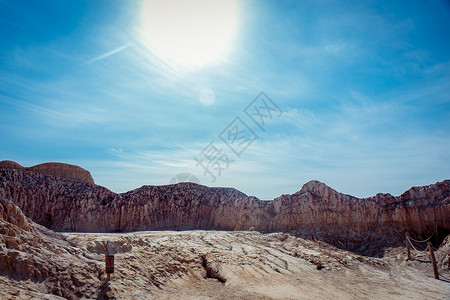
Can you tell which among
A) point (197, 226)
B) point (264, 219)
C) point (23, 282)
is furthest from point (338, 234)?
point (23, 282)

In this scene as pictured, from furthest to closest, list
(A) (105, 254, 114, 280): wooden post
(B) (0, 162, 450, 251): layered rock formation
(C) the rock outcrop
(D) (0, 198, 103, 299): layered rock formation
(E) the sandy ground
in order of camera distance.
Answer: (C) the rock outcrop < (B) (0, 162, 450, 251): layered rock formation < (E) the sandy ground < (A) (105, 254, 114, 280): wooden post < (D) (0, 198, 103, 299): layered rock formation

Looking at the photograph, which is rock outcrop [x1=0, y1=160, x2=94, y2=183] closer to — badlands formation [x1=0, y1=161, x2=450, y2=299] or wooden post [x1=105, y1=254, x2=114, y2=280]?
badlands formation [x1=0, y1=161, x2=450, y2=299]

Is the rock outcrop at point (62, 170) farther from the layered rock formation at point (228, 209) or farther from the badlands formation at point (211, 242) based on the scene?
the layered rock formation at point (228, 209)

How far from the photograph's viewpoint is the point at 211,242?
640 inches

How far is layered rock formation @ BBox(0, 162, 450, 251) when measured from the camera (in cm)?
1883

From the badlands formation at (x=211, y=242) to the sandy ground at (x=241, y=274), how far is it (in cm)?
5

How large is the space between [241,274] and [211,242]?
5.33 meters

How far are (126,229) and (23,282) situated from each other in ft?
72.8

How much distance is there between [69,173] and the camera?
31750 millimetres

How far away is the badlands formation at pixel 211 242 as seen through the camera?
750cm

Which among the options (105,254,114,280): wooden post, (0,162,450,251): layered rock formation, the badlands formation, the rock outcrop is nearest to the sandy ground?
the badlands formation

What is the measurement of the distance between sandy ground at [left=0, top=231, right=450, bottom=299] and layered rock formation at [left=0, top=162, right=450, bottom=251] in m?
3.71

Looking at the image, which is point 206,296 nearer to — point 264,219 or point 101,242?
point 101,242

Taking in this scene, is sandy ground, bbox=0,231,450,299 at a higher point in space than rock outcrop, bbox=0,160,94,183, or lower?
lower
